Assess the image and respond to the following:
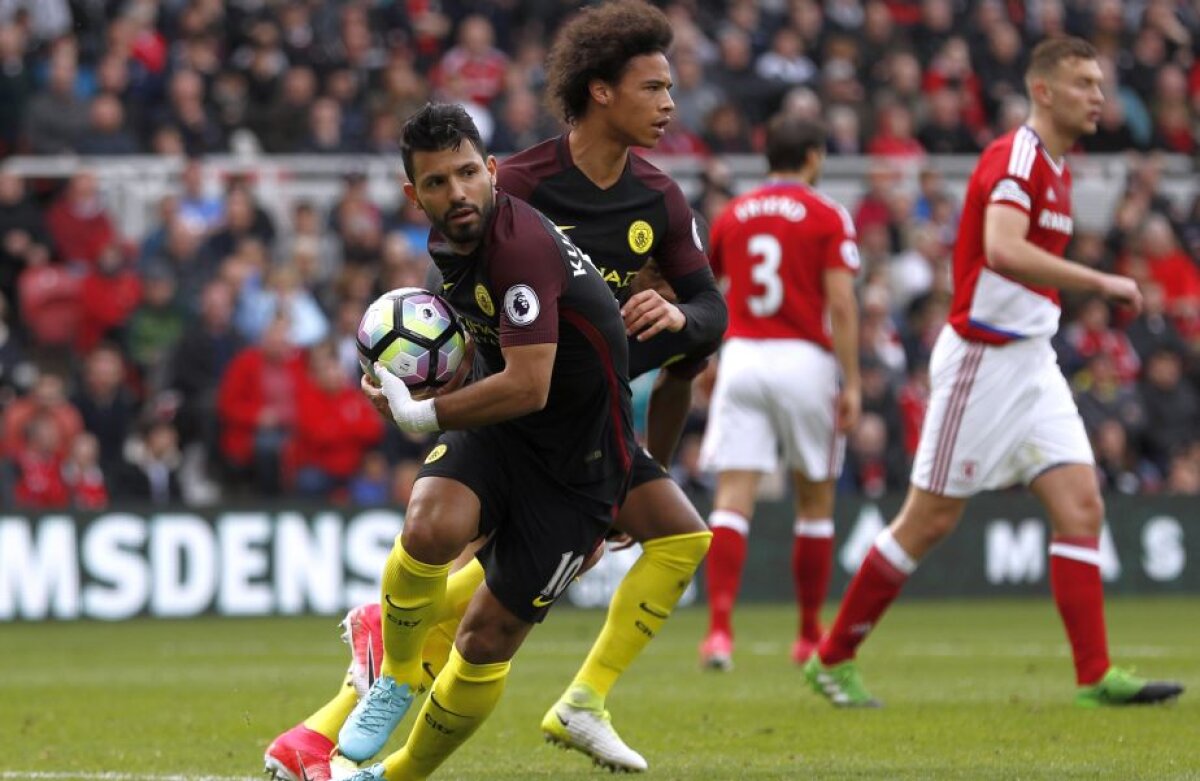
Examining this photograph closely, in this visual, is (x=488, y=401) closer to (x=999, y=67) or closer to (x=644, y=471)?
(x=644, y=471)

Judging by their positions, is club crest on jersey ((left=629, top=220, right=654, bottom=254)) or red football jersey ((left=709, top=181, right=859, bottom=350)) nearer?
club crest on jersey ((left=629, top=220, right=654, bottom=254))

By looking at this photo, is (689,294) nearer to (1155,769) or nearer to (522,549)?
(522,549)

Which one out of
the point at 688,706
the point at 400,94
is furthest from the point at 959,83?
the point at 688,706

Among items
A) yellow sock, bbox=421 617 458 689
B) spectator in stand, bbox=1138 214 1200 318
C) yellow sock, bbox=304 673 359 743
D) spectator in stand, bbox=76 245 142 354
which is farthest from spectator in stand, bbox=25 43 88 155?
yellow sock, bbox=304 673 359 743

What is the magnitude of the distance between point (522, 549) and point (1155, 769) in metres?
2.13

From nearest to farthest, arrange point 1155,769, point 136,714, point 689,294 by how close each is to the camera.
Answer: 1. point 1155,769
2. point 689,294
3. point 136,714

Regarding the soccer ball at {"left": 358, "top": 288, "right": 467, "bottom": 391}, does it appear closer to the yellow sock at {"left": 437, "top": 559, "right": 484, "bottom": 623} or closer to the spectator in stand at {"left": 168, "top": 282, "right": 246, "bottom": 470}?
the yellow sock at {"left": 437, "top": 559, "right": 484, "bottom": 623}

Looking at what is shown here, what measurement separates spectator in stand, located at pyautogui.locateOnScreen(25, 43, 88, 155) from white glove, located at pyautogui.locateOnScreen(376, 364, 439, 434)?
12.6m

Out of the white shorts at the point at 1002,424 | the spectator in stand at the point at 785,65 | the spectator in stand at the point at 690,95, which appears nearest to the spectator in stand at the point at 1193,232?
the spectator in stand at the point at 785,65

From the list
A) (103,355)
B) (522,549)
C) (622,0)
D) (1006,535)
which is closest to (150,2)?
(103,355)

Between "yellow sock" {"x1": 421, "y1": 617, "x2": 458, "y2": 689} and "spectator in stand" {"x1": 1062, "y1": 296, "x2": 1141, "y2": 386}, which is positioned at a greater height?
"yellow sock" {"x1": 421, "y1": 617, "x2": 458, "y2": 689}

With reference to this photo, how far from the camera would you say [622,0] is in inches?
277

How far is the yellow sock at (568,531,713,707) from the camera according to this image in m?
6.89

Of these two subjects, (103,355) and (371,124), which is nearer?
(103,355)
